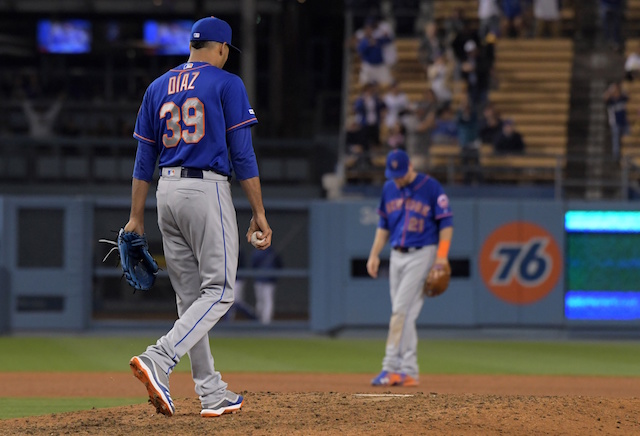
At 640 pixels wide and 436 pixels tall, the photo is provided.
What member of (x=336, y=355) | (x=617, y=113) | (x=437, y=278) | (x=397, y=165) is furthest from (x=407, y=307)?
(x=617, y=113)

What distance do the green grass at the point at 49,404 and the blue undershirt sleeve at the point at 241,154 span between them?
2930 mm

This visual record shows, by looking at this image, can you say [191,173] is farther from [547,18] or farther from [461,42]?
[547,18]

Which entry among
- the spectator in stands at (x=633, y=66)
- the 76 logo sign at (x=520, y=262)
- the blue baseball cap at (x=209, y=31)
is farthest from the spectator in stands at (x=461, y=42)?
the blue baseball cap at (x=209, y=31)

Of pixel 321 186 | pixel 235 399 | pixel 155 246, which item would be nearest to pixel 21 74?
pixel 321 186

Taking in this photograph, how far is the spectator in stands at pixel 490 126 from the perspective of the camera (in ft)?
62.6

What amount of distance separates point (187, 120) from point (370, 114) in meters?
13.2

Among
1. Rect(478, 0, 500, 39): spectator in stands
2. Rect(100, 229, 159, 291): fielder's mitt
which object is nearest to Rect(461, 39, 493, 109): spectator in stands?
Rect(478, 0, 500, 39): spectator in stands

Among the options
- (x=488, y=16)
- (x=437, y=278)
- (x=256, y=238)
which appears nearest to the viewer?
(x=256, y=238)

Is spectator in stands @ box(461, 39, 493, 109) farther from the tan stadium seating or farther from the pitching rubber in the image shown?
the pitching rubber

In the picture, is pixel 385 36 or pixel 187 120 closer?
pixel 187 120

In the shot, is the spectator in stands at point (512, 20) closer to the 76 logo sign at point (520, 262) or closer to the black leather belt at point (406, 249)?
the 76 logo sign at point (520, 262)

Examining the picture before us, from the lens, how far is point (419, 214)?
10.2 meters

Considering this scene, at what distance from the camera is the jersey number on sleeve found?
6.51 metres

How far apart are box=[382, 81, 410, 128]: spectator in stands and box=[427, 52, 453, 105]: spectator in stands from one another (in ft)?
1.95
